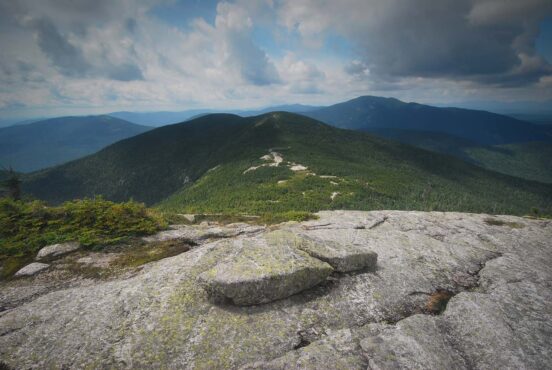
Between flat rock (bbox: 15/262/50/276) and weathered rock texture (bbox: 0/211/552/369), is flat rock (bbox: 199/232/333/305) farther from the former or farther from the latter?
flat rock (bbox: 15/262/50/276)

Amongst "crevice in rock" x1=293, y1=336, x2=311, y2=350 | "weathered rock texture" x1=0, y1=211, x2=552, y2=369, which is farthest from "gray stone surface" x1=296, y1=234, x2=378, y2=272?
"crevice in rock" x1=293, y1=336, x2=311, y2=350

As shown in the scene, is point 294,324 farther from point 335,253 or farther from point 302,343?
point 335,253

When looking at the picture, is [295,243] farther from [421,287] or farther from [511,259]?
[511,259]

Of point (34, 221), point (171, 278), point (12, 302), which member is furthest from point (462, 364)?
point (34, 221)

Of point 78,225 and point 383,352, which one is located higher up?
point 383,352

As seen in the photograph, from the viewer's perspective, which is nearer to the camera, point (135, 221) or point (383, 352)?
point (383, 352)

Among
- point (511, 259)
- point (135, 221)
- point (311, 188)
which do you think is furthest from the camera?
point (311, 188)
